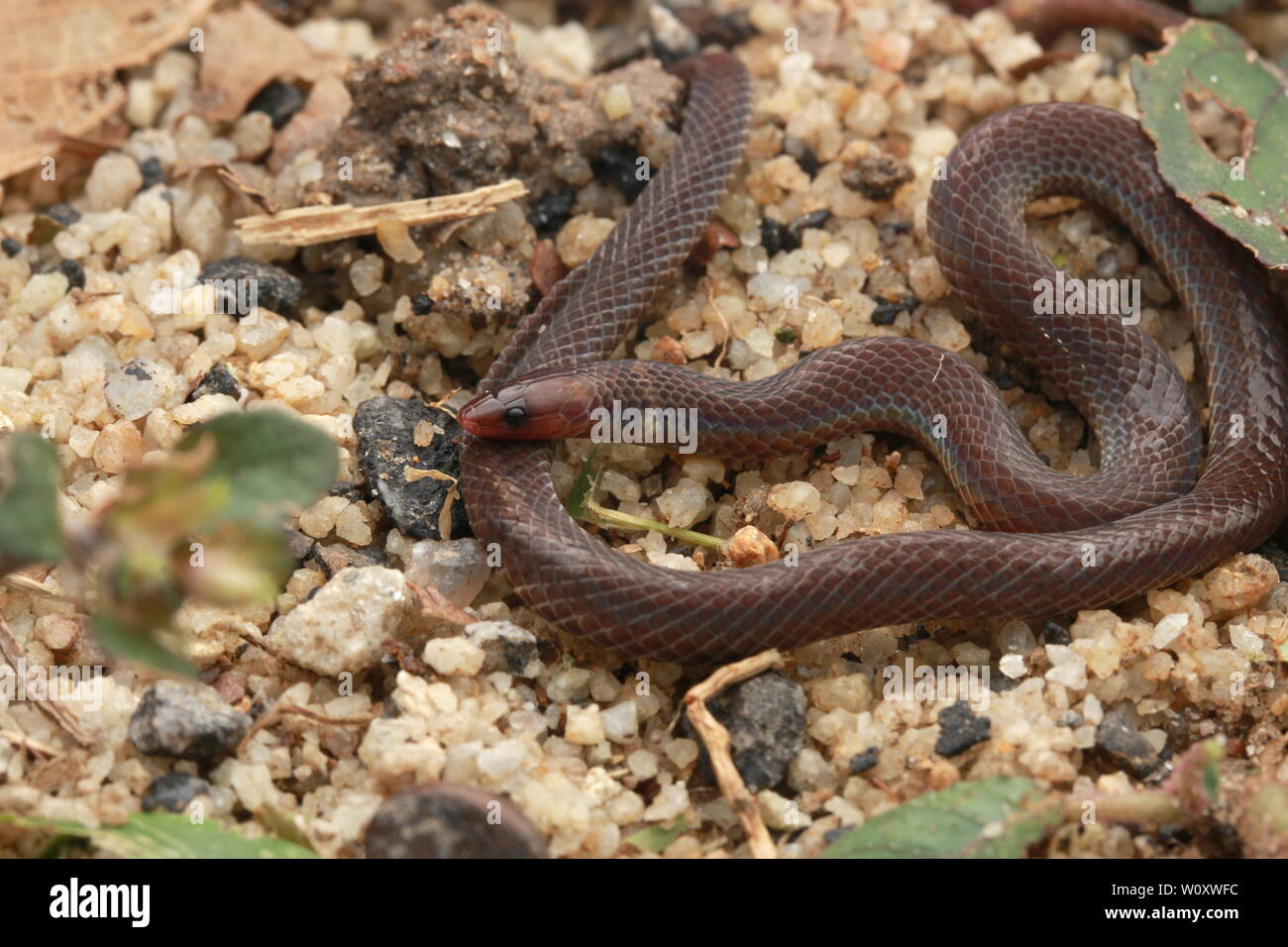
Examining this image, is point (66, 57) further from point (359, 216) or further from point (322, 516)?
point (322, 516)

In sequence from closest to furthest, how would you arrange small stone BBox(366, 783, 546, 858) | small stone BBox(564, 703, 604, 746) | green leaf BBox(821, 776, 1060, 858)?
1. small stone BBox(366, 783, 546, 858)
2. green leaf BBox(821, 776, 1060, 858)
3. small stone BBox(564, 703, 604, 746)

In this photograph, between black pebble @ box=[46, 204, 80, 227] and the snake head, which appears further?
black pebble @ box=[46, 204, 80, 227]

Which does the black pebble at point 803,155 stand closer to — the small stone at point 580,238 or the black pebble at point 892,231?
the black pebble at point 892,231

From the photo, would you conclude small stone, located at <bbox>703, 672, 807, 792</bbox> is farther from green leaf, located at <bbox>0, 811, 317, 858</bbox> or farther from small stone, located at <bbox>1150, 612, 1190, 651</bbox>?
green leaf, located at <bbox>0, 811, 317, 858</bbox>

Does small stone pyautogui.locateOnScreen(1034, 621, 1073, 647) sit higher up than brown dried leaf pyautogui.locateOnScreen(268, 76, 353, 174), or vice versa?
brown dried leaf pyautogui.locateOnScreen(268, 76, 353, 174)

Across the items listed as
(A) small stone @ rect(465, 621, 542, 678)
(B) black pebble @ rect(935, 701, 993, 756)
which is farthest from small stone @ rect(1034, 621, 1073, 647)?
(A) small stone @ rect(465, 621, 542, 678)

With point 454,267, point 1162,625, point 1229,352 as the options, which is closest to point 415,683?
point 454,267
